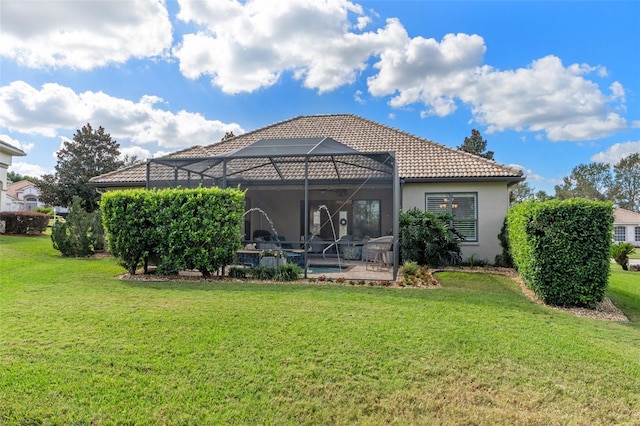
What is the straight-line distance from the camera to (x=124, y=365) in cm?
346

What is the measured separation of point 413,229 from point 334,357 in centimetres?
748

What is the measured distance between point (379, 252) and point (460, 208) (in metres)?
4.13

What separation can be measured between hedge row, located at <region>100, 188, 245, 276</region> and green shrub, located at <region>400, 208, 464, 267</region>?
5105mm

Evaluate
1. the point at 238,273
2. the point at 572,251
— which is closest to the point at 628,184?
the point at 572,251

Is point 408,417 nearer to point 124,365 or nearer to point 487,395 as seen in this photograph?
point 487,395

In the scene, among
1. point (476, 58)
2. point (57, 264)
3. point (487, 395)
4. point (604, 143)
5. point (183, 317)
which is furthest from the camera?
point (604, 143)

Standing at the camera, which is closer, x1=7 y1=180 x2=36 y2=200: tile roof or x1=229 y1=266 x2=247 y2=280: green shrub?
x1=229 y1=266 x2=247 y2=280: green shrub

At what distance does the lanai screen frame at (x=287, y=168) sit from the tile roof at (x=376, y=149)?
83.5 inches

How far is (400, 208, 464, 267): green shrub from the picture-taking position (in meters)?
10.6

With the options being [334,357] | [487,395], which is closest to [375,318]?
[334,357]

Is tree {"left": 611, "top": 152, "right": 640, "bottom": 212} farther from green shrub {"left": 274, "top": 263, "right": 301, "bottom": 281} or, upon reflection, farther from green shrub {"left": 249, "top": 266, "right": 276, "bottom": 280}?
green shrub {"left": 249, "top": 266, "right": 276, "bottom": 280}

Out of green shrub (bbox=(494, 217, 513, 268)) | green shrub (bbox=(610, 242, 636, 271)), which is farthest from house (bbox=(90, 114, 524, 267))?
green shrub (bbox=(610, 242, 636, 271))

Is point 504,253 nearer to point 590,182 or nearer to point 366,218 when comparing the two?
point 366,218

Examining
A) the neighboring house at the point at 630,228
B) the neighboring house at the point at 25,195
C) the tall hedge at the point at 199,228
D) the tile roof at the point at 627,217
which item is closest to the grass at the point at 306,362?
the tall hedge at the point at 199,228
